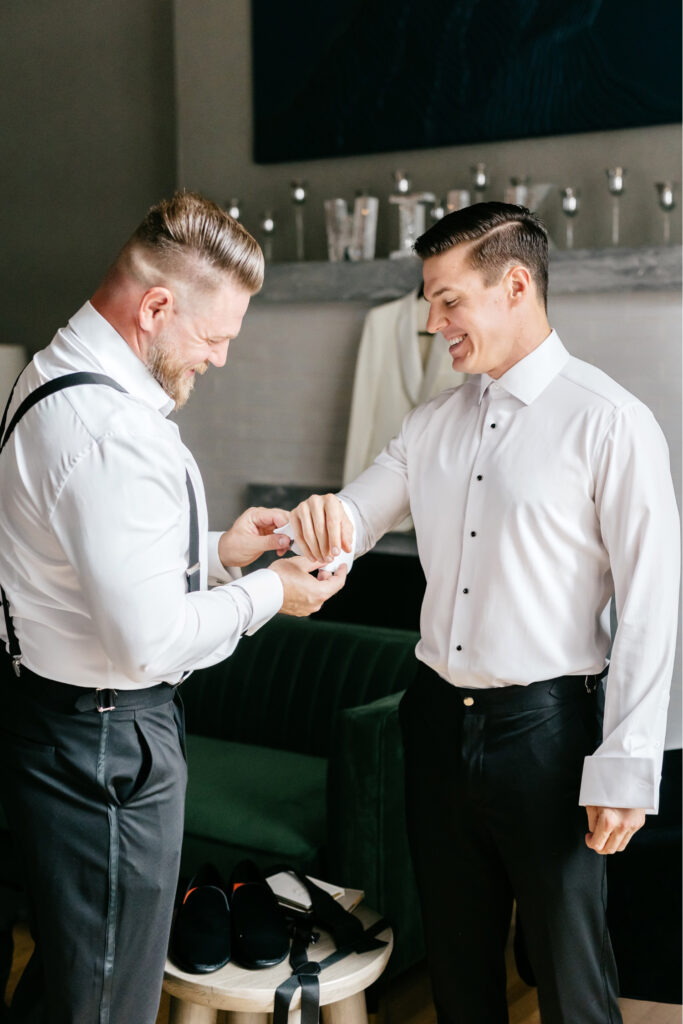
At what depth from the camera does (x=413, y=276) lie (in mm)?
4359

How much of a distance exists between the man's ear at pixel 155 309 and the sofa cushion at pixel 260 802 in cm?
172

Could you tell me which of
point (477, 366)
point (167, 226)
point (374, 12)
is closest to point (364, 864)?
point (477, 366)

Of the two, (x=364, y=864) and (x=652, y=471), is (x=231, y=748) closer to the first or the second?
(x=364, y=864)

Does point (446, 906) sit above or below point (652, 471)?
below

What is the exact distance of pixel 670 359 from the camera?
3852 millimetres

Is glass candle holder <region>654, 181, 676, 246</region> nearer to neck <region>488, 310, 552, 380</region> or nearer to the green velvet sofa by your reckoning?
the green velvet sofa

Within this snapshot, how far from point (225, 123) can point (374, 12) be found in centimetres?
87

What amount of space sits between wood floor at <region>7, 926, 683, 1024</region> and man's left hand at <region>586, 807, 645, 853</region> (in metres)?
1.11

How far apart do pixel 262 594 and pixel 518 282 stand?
0.71 m

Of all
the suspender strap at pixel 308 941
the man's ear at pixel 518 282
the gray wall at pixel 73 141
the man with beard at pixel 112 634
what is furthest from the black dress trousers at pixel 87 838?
the gray wall at pixel 73 141

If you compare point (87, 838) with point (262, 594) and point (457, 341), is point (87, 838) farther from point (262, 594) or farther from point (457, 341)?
point (457, 341)

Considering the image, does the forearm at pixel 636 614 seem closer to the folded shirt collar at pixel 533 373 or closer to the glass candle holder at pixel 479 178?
the folded shirt collar at pixel 533 373

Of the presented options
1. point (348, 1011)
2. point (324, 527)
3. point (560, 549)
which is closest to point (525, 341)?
point (560, 549)

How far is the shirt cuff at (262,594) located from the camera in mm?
1736
